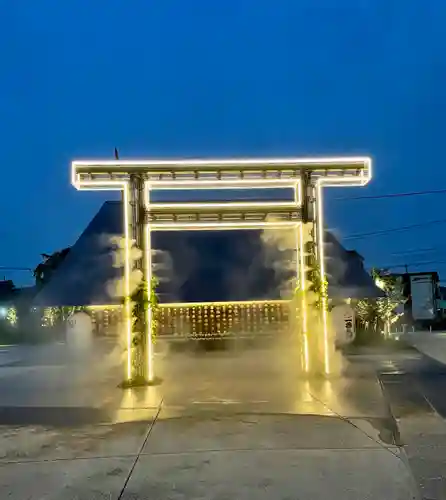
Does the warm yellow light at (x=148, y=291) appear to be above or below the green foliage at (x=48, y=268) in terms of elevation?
below

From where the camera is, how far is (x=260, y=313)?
2142 cm

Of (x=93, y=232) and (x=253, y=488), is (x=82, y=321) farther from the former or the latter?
(x=253, y=488)

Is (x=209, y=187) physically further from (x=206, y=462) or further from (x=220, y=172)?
(x=206, y=462)

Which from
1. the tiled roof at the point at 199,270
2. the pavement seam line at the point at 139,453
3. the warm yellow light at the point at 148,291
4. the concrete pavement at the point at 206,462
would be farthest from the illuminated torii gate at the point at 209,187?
the tiled roof at the point at 199,270

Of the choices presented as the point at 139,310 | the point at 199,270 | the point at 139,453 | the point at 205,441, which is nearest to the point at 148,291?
→ the point at 139,310

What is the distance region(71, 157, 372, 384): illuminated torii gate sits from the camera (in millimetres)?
11961

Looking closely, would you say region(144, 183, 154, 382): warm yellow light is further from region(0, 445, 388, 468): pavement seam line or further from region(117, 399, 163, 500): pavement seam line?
region(0, 445, 388, 468): pavement seam line

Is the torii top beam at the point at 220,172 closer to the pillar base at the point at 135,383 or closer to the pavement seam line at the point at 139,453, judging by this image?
the pillar base at the point at 135,383

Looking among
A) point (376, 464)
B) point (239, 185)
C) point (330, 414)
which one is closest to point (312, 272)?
point (239, 185)

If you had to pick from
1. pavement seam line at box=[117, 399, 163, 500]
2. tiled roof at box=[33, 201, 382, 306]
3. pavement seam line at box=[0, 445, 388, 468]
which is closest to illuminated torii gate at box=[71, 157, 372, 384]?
pavement seam line at box=[117, 399, 163, 500]

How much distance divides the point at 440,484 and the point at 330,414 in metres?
3.05

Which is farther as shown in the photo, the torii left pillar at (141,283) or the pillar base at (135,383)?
the torii left pillar at (141,283)

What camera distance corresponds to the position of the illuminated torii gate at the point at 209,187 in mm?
11961

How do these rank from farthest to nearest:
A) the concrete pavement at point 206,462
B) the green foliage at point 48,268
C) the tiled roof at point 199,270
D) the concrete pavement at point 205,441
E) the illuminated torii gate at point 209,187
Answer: the green foliage at point 48,268
the tiled roof at point 199,270
the illuminated torii gate at point 209,187
the concrete pavement at point 205,441
the concrete pavement at point 206,462
